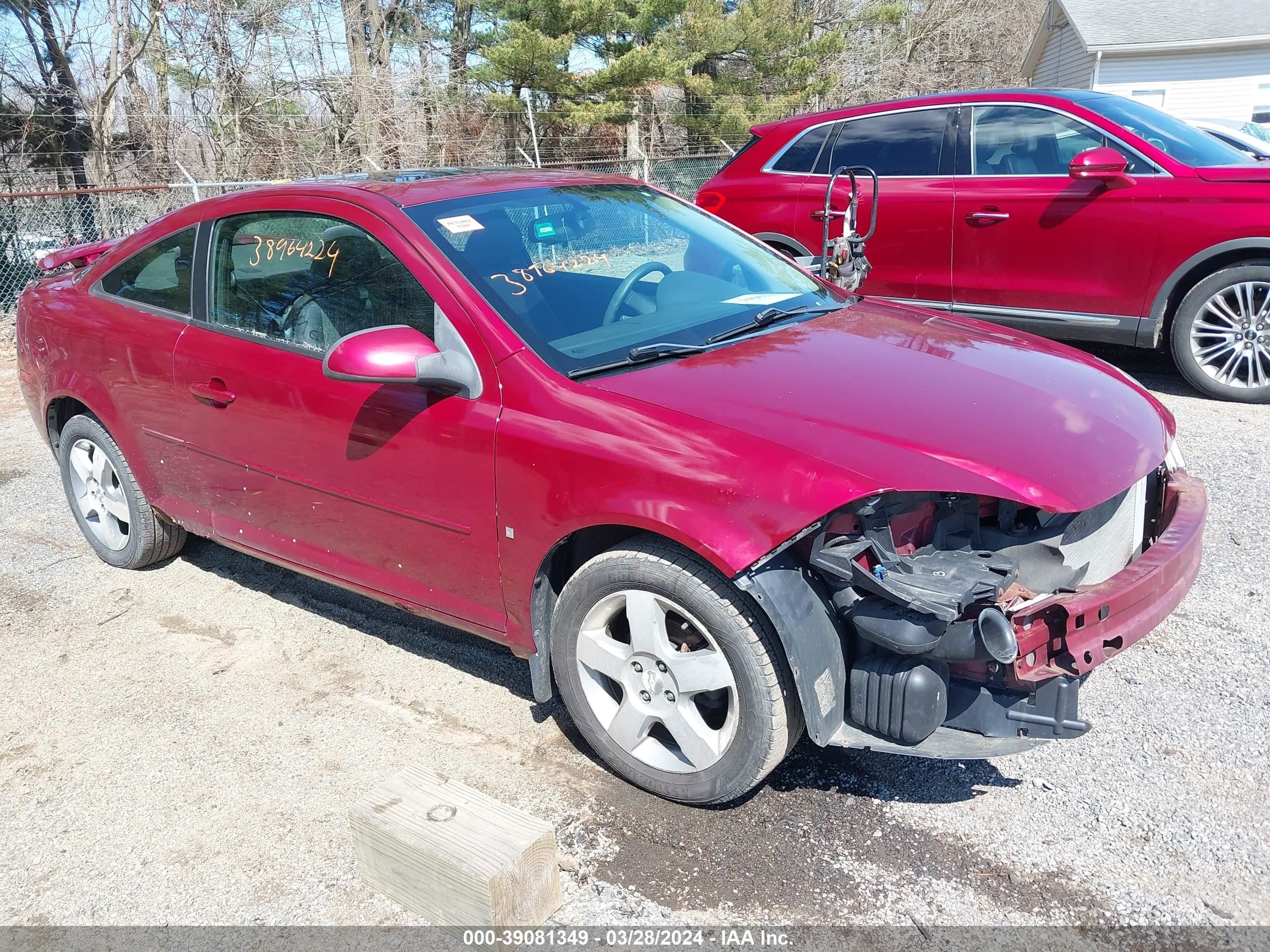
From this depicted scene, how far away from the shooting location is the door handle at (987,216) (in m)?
6.63

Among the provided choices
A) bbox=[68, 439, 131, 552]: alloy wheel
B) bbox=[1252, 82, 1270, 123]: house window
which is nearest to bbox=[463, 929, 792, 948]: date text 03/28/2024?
bbox=[68, 439, 131, 552]: alloy wheel

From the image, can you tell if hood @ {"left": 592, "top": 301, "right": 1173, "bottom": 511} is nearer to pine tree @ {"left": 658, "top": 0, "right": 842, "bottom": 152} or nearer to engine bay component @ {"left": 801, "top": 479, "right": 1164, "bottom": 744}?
engine bay component @ {"left": 801, "top": 479, "right": 1164, "bottom": 744}

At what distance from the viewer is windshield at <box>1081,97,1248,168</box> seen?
621 cm

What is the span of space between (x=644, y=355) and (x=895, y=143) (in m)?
4.97

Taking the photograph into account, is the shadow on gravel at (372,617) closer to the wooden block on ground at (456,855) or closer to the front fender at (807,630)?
the wooden block on ground at (456,855)

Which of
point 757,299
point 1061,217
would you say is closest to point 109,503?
point 757,299

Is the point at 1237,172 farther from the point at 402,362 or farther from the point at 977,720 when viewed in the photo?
the point at 402,362

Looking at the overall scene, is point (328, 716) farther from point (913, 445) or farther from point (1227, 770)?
point (1227, 770)

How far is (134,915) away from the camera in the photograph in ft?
8.52

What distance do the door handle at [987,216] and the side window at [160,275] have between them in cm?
492

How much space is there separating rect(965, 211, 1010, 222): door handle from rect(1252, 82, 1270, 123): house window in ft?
69.4

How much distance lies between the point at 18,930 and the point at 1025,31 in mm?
39761

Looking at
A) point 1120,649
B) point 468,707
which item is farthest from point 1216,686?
point 468,707

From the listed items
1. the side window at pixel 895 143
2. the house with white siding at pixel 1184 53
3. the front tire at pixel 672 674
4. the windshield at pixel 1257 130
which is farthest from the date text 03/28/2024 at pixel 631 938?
the house with white siding at pixel 1184 53
